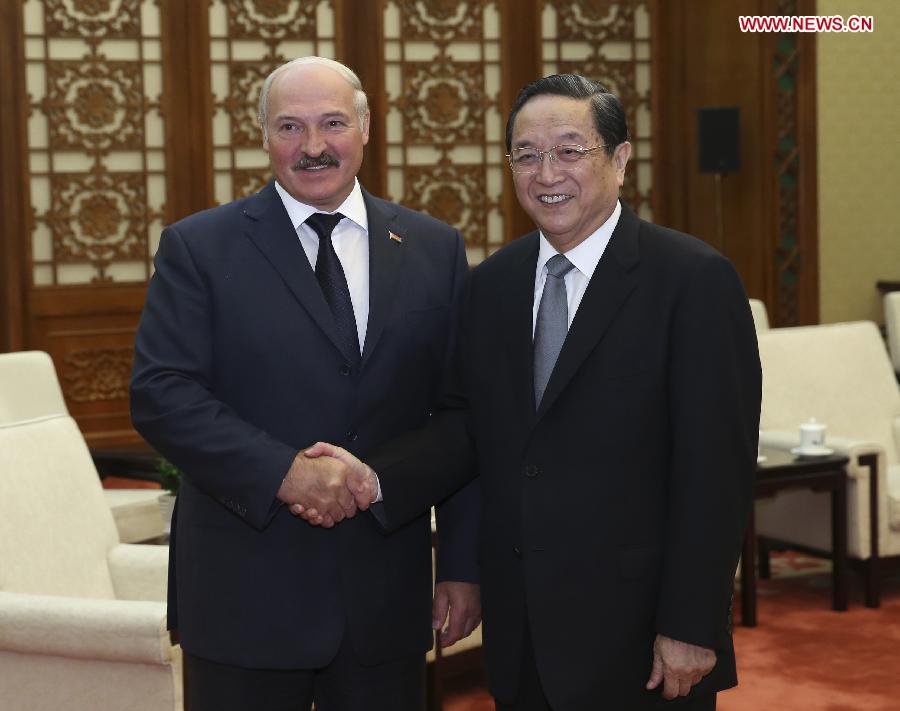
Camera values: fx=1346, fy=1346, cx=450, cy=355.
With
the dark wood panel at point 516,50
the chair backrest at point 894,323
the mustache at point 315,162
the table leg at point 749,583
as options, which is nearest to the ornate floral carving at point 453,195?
the dark wood panel at point 516,50

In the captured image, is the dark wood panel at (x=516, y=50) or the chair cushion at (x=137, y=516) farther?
the dark wood panel at (x=516, y=50)

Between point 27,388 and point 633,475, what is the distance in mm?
3296

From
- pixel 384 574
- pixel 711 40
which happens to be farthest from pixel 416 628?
pixel 711 40

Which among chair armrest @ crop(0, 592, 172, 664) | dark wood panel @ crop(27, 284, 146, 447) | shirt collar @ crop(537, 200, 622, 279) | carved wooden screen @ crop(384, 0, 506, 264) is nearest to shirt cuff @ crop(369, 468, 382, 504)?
shirt collar @ crop(537, 200, 622, 279)

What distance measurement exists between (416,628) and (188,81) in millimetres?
5673

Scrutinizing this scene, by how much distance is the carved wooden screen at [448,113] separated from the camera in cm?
763

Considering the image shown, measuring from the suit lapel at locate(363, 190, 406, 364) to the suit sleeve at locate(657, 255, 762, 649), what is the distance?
48cm

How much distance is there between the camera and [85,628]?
8.55 ft

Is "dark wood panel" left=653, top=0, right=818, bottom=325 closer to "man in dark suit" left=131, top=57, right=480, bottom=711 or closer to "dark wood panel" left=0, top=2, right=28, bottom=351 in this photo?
"dark wood panel" left=0, top=2, right=28, bottom=351

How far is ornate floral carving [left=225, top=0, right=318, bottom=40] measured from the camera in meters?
7.35

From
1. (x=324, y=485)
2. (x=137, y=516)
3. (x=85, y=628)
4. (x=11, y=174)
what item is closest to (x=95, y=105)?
(x=11, y=174)

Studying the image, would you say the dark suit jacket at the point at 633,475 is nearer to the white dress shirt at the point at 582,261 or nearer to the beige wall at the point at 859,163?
the white dress shirt at the point at 582,261

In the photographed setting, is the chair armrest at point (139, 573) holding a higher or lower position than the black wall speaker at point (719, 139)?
lower

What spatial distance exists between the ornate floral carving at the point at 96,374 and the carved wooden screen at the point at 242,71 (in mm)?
1034
